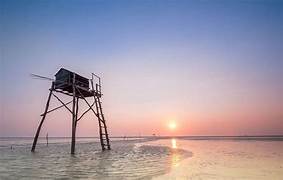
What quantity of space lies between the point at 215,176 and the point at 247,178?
1.15 m

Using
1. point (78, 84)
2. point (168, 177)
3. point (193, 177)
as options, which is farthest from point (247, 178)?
point (78, 84)

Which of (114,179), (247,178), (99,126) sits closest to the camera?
(114,179)

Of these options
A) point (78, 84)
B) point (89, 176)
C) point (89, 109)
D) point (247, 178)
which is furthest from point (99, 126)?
point (247, 178)

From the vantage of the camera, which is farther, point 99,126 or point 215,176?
point 99,126

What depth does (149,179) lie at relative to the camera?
9125mm

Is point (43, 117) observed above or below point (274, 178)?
above

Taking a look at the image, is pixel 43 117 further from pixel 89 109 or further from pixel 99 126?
pixel 99 126

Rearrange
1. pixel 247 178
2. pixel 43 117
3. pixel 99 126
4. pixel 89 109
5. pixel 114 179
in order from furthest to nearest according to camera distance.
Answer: pixel 99 126
pixel 89 109
pixel 43 117
pixel 247 178
pixel 114 179

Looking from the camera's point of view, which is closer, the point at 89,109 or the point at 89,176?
the point at 89,176

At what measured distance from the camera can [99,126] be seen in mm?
25016

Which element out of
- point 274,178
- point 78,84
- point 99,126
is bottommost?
point 274,178

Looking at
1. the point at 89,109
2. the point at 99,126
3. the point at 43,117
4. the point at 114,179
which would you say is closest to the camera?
the point at 114,179

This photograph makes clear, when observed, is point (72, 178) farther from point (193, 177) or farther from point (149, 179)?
point (193, 177)

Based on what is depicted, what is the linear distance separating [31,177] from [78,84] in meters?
13.4
